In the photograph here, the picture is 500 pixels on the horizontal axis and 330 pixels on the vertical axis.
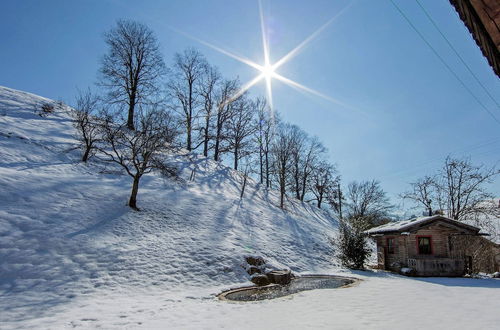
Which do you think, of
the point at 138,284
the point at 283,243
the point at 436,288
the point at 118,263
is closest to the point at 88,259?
the point at 118,263

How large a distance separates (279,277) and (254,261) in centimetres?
188

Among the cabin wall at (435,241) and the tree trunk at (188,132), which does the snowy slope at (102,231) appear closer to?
the cabin wall at (435,241)

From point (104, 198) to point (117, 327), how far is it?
11.0 m

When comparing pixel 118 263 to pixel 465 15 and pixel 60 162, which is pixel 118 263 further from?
pixel 465 15

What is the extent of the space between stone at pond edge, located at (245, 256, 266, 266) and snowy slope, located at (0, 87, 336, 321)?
475 millimetres

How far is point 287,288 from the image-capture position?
13219mm

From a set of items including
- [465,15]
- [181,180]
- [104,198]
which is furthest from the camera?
[181,180]

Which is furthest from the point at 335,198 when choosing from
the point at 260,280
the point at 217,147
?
the point at 260,280

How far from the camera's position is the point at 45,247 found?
444 inches

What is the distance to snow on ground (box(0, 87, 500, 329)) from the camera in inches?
328

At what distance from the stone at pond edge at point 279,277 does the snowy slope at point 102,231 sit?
141 cm

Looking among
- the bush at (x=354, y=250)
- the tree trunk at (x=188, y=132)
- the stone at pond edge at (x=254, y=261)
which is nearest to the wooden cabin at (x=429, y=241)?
the bush at (x=354, y=250)

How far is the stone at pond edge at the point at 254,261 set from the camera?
15.3m

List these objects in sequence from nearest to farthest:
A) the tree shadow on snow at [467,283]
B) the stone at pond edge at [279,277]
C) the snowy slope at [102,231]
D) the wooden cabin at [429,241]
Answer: the snowy slope at [102,231]
the stone at pond edge at [279,277]
the tree shadow on snow at [467,283]
the wooden cabin at [429,241]
